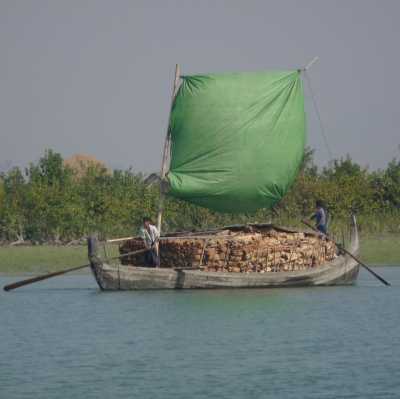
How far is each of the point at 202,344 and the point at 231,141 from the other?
39.9 feet

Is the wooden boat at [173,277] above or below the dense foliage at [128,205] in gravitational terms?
below

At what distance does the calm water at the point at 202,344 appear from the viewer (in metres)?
15.2

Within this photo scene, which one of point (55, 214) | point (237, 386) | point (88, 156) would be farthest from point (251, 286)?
point (88, 156)

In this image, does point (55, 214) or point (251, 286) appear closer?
point (251, 286)

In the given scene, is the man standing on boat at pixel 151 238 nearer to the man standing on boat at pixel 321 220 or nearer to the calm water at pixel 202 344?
the calm water at pixel 202 344

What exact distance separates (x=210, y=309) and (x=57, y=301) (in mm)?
3835

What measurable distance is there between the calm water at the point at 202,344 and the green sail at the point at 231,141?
14.2ft

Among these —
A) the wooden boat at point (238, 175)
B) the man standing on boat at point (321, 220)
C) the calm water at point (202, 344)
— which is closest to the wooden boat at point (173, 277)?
the wooden boat at point (238, 175)

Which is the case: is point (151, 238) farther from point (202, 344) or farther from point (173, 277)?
point (202, 344)

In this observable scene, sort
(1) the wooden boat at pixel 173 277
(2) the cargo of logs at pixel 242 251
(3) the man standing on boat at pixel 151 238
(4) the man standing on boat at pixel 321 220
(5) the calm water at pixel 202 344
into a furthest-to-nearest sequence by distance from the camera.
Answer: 1. (4) the man standing on boat at pixel 321 220
2. (3) the man standing on boat at pixel 151 238
3. (2) the cargo of logs at pixel 242 251
4. (1) the wooden boat at pixel 173 277
5. (5) the calm water at pixel 202 344

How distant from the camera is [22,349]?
61.4ft

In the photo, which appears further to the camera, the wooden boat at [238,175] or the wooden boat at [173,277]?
the wooden boat at [238,175]

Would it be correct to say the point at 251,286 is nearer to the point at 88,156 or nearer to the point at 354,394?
the point at 354,394

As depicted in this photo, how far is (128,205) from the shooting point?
5494 centimetres
